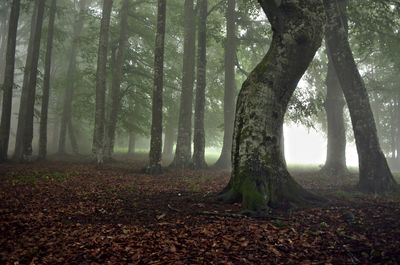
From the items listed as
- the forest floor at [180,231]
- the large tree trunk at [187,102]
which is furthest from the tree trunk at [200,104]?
the forest floor at [180,231]

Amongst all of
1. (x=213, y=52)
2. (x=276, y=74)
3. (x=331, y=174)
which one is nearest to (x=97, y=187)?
(x=276, y=74)

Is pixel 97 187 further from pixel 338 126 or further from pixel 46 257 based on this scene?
pixel 338 126

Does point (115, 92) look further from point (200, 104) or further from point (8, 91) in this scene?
point (8, 91)

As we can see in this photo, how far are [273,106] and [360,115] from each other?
5.34m

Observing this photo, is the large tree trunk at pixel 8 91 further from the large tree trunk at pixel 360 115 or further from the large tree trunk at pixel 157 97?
the large tree trunk at pixel 360 115

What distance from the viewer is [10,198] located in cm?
916

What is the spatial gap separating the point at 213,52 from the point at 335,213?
2635 cm

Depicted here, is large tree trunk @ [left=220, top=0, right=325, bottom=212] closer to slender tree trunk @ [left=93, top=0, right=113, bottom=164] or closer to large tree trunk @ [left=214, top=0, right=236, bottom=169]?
slender tree trunk @ [left=93, top=0, right=113, bottom=164]

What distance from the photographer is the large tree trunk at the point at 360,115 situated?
11.9 meters

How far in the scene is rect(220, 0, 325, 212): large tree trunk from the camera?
828cm

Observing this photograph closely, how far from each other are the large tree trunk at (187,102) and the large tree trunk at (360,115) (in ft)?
28.6

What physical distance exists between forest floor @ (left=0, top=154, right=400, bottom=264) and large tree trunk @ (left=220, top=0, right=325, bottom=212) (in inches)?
28.9

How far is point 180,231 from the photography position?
6.45 meters

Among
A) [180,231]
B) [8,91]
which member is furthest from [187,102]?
[180,231]
